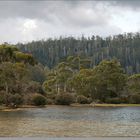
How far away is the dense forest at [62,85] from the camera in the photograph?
72250 mm

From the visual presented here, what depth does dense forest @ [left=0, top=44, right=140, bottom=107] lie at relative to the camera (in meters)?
72.2

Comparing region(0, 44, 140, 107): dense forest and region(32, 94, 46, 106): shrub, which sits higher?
region(0, 44, 140, 107): dense forest

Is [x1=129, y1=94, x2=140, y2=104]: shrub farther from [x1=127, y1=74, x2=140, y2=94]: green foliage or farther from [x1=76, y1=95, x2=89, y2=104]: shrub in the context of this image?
[x1=76, y1=95, x2=89, y2=104]: shrub

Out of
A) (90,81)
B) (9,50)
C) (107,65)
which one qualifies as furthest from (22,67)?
(107,65)

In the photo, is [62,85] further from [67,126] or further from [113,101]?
[67,126]

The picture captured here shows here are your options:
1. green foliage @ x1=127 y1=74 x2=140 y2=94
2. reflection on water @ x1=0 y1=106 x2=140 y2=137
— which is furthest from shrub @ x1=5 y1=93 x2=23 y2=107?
green foliage @ x1=127 y1=74 x2=140 y2=94

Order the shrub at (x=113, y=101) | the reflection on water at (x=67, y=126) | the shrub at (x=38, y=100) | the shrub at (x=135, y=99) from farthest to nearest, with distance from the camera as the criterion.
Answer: the shrub at (x=135, y=99), the shrub at (x=113, y=101), the shrub at (x=38, y=100), the reflection on water at (x=67, y=126)

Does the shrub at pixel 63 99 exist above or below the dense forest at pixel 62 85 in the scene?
below

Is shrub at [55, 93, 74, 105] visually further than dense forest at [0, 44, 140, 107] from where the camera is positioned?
Yes

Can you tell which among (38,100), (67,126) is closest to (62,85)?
(38,100)

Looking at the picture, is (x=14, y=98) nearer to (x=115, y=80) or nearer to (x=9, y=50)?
(x=9, y=50)

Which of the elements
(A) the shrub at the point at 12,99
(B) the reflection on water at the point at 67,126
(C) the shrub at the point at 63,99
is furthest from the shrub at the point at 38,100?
(B) the reflection on water at the point at 67,126

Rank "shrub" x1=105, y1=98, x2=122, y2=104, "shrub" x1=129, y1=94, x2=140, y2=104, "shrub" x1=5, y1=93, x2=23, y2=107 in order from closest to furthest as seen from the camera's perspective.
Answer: "shrub" x1=5, y1=93, x2=23, y2=107 < "shrub" x1=105, y1=98, x2=122, y2=104 < "shrub" x1=129, y1=94, x2=140, y2=104

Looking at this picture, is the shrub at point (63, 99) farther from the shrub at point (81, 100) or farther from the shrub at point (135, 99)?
the shrub at point (135, 99)
